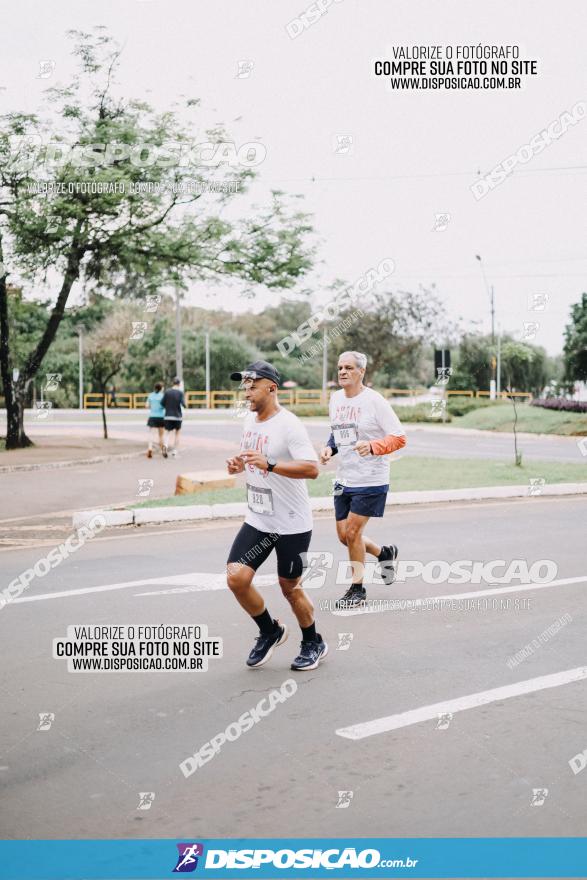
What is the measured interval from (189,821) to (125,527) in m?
8.84

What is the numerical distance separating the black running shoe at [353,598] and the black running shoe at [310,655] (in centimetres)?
157

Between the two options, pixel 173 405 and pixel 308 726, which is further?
pixel 173 405

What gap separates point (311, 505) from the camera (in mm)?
10930

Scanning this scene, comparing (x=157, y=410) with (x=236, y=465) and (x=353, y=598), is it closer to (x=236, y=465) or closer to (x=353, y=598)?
(x=353, y=598)

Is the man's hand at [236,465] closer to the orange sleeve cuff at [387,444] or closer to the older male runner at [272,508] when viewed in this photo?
the older male runner at [272,508]

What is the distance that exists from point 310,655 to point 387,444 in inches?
73.9

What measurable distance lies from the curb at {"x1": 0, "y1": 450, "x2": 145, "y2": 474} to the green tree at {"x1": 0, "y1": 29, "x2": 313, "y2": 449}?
3.26 metres

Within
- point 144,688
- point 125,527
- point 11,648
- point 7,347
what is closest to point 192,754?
point 144,688

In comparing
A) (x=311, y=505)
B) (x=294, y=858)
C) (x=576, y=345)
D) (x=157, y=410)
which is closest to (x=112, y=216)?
(x=157, y=410)

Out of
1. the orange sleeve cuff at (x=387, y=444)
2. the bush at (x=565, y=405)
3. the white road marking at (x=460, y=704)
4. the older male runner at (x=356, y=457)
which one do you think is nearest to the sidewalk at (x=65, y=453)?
the older male runner at (x=356, y=457)

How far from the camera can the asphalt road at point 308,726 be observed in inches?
160

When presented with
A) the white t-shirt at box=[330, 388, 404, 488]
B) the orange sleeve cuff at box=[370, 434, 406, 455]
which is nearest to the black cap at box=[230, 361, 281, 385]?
the orange sleeve cuff at box=[370, 434, 406, 455]

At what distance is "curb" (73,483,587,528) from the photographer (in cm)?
1284

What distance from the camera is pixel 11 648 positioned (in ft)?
21.7
